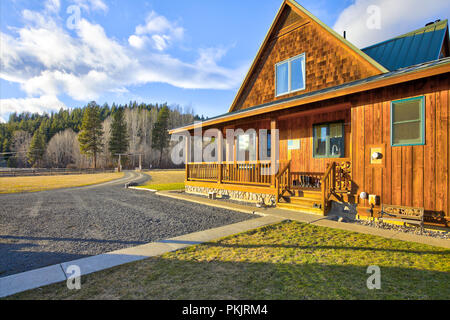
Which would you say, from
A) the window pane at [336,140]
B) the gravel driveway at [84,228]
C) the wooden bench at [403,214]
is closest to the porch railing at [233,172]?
the gravel driveway at [84,228]

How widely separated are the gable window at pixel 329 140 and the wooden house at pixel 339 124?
4 cm

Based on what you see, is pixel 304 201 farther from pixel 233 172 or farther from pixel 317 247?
pixel 233 172

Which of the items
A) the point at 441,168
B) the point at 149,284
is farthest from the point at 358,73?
the point at 149,284

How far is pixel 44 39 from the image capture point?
36.9 feet

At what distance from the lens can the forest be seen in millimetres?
59000

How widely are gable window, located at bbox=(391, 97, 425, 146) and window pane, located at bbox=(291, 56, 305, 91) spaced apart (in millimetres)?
5063

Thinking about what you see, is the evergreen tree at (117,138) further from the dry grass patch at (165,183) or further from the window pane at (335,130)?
the window pane at (335,130)

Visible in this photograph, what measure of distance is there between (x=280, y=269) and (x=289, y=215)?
387 centimetres

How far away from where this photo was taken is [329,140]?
9.19 metres

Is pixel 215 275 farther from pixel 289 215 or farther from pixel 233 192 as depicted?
pixel 233 192

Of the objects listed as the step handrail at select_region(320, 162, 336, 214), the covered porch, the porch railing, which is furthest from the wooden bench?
the porch railing

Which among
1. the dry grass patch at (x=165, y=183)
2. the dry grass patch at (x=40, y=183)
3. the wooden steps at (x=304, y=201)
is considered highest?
the wooden steps at (x=304, y=201)

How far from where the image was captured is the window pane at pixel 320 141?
9.34m

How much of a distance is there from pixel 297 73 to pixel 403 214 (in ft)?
24.6
